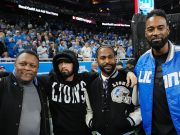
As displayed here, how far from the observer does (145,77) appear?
2.70m

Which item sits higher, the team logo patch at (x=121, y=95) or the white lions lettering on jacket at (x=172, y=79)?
the white lions lettering on jacket at (x=172, y=79)

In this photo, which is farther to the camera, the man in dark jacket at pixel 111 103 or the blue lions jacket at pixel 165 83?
the man in dark jacket at pixel 111 103

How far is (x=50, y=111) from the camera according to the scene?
127 inches

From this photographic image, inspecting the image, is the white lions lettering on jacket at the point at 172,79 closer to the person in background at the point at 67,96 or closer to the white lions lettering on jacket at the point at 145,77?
the white lions lettering on jacket at the point at 145,77

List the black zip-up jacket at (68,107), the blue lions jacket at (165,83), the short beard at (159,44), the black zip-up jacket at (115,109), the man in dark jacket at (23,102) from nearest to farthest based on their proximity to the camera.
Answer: the blue lions jacket at (165,83) < the short beard at (159,44) < the man in dark jacket at (23,102) < the black zip-up jacket at (115,109) < the black zip-up jacket at (68,107)

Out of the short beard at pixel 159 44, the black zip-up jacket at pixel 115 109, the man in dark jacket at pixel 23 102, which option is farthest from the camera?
the black zip-up jacket at pixel 115 109

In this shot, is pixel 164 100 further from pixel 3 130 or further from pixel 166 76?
pixel 3 130

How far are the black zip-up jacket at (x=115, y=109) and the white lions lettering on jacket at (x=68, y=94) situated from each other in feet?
0.62

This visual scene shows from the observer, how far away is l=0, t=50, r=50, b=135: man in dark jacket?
8.73 ft

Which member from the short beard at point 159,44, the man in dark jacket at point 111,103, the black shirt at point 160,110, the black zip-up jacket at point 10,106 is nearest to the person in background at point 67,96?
the man in dark jacket at point 111,103

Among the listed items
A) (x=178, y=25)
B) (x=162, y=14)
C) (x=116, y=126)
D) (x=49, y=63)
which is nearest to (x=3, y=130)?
(x=116, y=126)

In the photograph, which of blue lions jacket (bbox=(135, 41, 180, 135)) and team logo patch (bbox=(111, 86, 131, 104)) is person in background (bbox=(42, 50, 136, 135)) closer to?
team logo patch (bbox=(111, 86, 131, 104))

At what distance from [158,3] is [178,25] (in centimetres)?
2801

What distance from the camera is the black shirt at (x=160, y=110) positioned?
251cm
